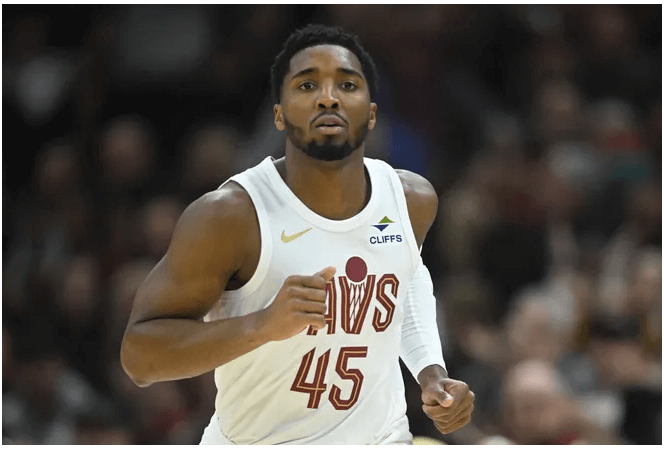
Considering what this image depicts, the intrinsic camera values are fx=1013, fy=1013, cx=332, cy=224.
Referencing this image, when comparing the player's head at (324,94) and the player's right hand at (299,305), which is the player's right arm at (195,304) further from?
the player's head at (324,94)

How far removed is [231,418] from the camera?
3.53 metres

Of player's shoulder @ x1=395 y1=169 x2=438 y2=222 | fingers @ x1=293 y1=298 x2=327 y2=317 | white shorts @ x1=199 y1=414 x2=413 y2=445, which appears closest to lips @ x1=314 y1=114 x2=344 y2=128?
player's shoulder @ x1=395 y1=169 x2=438 y2=222

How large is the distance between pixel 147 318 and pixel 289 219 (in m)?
0.57

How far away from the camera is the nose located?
3.34 metres

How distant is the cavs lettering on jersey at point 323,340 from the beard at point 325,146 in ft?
0.49

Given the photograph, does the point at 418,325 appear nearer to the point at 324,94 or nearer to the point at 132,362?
the point at 324,94

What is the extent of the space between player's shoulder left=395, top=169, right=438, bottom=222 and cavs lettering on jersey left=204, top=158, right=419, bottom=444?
7.2 inches

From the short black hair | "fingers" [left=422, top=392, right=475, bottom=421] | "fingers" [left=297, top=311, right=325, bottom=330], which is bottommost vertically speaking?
"fingers" [left=422, top=392, right=475, bottom=421]

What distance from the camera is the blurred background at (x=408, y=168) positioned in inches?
239

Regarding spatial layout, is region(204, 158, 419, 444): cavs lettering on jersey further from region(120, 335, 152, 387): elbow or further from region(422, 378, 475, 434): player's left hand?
region(120, 335, 152, 387): elbow

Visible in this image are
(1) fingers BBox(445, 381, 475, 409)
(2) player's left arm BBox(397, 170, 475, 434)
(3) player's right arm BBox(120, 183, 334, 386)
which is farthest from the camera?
(2) player's left arm BBox(397, 170, 475, 434)

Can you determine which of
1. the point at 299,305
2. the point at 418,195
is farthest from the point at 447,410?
the point at 418,195

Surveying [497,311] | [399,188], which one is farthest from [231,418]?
[497,311]

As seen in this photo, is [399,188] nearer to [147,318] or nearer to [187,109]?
[147,318]
